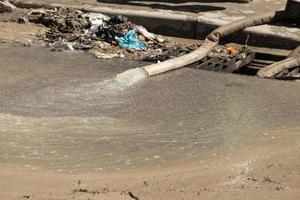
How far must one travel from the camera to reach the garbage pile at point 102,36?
9.66 metres

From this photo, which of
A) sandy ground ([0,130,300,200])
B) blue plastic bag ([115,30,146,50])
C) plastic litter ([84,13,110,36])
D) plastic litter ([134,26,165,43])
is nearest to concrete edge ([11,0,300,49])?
plastic litter ([84,13,110,36])

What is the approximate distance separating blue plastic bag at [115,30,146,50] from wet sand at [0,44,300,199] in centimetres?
140

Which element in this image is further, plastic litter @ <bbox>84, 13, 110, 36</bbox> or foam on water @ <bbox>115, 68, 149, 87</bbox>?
plastic litter @ <bbox>84, 13, 110, 36</bbox>

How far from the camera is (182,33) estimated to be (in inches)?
426

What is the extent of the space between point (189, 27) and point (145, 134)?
5.05m

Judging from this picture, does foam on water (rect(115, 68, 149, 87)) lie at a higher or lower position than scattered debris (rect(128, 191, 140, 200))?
lower

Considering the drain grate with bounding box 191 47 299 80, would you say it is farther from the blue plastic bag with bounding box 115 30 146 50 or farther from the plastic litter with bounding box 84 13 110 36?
the plastic litter with bounding box 84 13 110 36

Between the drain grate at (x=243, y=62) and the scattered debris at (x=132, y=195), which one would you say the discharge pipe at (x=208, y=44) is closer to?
the drain grate at (x=243, y=62)

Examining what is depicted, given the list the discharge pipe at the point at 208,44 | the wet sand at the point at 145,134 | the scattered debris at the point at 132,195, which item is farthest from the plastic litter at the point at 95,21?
the scattered debris at the point at 132,195

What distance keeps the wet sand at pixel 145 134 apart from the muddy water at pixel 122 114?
11mm

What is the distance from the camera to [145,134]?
6.04 metres

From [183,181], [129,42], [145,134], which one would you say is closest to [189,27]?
[129,42]

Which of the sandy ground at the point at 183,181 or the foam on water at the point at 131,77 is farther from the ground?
the sandy ground at the point at 183,181

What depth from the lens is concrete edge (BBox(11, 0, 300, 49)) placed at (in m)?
9.97
